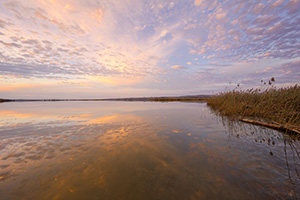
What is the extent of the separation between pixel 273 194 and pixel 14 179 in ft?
18.9

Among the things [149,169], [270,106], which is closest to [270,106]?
[270,106]

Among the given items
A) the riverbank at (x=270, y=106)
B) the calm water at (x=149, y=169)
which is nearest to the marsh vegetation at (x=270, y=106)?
the riverbank at (x=270, y=106)

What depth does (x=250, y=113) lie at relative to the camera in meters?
11.6

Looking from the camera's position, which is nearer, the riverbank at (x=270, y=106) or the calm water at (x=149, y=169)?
the calm water at (x=149, y=169)

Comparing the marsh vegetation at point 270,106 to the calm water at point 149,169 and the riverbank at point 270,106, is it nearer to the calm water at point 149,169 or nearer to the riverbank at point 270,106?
the riverbank at point 270,106

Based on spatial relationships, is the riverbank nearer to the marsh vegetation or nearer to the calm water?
the marsh vegetation

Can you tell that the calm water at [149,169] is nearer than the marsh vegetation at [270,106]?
Yes

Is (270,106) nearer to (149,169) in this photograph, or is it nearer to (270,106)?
(270,106)

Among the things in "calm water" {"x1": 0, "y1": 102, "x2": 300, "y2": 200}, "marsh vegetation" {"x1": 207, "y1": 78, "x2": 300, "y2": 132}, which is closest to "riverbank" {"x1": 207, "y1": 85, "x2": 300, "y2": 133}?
"marsh vegetation" {"x1": 207, "y1": 78, "x2": 300, "y2": 132}

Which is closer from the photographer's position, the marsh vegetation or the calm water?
the calm water

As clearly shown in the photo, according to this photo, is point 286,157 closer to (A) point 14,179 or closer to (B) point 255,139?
(B) point 255,139

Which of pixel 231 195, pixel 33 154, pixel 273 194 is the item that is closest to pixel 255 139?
pixel 273 194

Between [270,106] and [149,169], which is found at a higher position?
[270,106]

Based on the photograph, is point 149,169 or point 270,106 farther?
point 270,106
